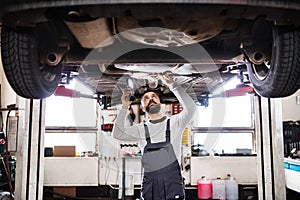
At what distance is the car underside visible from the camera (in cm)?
83

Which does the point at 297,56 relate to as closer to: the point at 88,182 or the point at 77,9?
the point at 77,9

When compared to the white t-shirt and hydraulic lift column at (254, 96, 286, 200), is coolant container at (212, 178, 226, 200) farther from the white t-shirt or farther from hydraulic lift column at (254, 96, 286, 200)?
the white t-shirt

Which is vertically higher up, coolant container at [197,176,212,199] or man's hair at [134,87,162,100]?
man's hair at [134,87,162,100]

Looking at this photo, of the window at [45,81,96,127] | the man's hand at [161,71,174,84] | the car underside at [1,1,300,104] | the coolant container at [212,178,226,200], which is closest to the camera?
the car underside at [1,1,300,104]

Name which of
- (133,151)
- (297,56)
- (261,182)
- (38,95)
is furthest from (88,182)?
(297,56)

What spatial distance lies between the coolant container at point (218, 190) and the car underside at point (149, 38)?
2.91 metres

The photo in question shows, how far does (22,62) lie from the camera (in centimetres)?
116

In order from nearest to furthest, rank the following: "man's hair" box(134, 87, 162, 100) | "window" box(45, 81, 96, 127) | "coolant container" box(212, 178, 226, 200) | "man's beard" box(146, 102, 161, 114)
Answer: "man's beard" box(146, 102, 161, 114)
"man's hair" box(134, 87, 162, 100)
"coolant container" box(212, 178, 226, 200)
"window" box(45, 81, 96, 127)

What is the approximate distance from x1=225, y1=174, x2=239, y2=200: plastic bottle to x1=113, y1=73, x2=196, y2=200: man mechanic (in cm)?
235

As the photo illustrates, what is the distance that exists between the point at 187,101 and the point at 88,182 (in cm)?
290

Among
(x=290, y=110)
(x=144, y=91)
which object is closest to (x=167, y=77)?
(x=144, y=91)

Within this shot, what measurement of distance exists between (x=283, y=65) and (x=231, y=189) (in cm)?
373

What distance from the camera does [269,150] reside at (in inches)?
97.7

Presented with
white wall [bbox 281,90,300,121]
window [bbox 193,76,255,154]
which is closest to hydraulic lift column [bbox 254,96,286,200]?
white wall [bbox 281,90,300,121]
